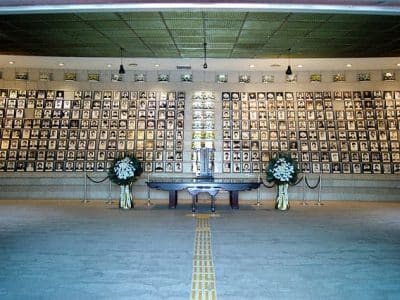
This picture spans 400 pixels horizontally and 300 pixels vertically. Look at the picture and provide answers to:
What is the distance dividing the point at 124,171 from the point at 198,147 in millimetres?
3654

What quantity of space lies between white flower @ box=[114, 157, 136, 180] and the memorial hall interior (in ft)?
0.17

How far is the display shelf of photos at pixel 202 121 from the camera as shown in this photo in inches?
552

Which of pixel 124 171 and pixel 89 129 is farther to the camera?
pixel 89 129

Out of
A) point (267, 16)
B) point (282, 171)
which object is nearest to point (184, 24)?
point (267, 16)

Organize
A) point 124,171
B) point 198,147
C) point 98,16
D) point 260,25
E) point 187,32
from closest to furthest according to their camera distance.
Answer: point 98,16 < point 260,25 < point 187,32 < point 124,171 < point 198,147

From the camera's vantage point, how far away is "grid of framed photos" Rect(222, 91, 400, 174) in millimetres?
13867

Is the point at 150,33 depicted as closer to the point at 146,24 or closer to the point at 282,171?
the point at 146,24

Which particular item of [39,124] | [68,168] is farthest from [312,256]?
[39,124]

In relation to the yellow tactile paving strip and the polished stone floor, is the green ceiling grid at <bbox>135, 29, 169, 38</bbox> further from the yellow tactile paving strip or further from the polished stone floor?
the yellow tactile paving strip

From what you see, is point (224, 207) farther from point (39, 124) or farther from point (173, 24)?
point (39, 124)

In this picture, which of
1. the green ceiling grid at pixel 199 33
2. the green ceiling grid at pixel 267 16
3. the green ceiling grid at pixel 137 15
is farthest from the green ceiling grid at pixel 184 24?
the green ceiling grid at pixel 267 16

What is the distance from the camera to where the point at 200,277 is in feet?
14.3

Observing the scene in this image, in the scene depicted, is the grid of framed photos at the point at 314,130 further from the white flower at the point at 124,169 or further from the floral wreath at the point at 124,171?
the white flower at the point at 124,169

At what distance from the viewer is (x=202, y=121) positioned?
14.1 m
